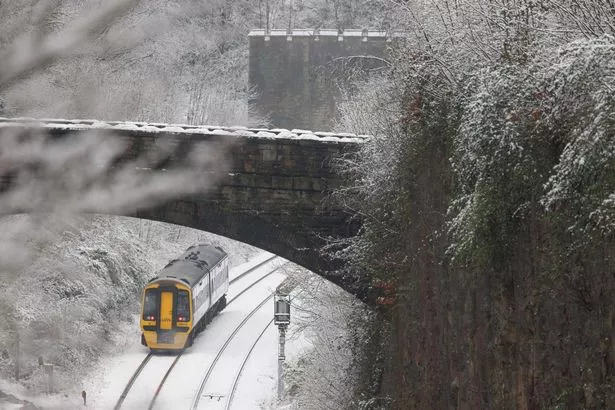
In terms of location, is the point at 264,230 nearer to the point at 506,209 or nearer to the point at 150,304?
the point at 506,209

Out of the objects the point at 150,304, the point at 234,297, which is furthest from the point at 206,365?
the point at 234,297


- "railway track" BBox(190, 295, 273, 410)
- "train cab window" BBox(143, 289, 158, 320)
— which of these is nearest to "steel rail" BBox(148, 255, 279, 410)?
"railway track" BBox(190, 295, 273, 410)

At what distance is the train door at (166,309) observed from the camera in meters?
17.0

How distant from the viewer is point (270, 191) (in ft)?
31.7

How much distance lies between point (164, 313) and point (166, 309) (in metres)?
0.12

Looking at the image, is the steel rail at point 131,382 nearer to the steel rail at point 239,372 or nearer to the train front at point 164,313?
the train front at point 164,313

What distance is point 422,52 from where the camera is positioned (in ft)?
24.4

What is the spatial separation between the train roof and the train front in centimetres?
20

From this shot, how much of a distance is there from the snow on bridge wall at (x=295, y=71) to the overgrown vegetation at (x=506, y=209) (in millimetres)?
17614

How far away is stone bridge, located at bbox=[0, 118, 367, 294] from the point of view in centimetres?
949

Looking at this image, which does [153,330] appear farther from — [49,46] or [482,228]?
[49,46]

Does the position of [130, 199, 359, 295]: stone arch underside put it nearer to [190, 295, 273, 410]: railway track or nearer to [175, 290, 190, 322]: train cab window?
[190, 295, 273, 410]: railway track

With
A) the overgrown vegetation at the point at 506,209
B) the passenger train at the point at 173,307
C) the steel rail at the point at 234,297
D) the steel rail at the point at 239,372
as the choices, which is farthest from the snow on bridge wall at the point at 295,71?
the overgrown vegetation at the point at 506,209

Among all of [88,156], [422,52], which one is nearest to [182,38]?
[422,52]
